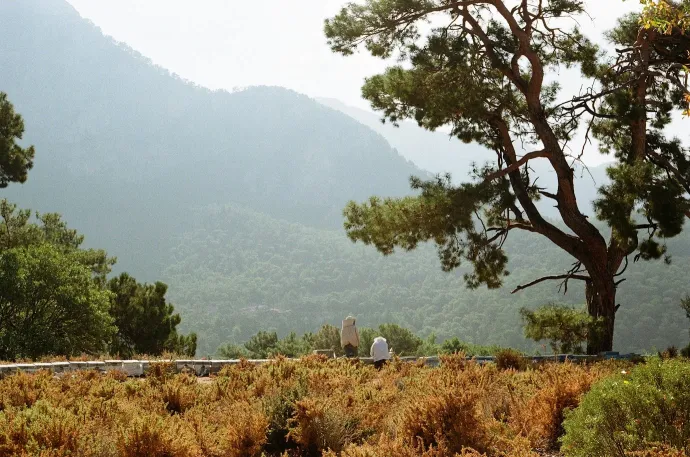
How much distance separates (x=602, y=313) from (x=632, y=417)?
9.88m

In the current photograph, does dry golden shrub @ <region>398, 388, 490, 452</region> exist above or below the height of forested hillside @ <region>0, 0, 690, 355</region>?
below

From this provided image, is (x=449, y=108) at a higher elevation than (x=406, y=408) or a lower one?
higher

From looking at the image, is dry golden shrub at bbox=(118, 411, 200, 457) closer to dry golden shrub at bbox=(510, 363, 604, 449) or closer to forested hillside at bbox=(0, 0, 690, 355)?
dry golden shrub at bbox=(510, 363, 604, 449)

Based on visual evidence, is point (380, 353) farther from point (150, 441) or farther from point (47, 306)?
point (47, 306)

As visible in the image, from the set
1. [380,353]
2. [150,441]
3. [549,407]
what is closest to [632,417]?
[549,407]

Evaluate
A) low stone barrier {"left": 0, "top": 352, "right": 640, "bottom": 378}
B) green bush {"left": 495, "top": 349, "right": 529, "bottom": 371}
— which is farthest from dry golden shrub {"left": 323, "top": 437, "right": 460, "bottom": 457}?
green bush {"left": 495, "top": 349, "right": 529, "bottom": 371}

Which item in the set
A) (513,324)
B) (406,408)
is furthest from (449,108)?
(513,324)

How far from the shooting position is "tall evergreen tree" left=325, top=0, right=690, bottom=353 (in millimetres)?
11805

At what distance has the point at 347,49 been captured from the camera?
1446cm

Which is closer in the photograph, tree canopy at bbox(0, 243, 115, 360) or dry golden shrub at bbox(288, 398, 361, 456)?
dry golden shrub at bbox(288, 398, 361, 456)

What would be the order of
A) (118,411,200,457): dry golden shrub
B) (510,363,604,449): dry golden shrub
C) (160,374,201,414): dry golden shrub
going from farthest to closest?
(160,374,201,414): dry golden shrub
(510,363,604,449): dry golden shrub
(118,411,200,457): dry golden shrub

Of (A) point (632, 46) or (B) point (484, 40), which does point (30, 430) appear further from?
(A) point (632, 46)

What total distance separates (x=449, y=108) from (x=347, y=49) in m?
3.25

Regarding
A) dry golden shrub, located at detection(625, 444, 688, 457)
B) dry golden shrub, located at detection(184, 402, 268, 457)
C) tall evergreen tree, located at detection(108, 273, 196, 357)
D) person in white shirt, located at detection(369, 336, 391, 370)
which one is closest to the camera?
dry golden shrub, located at detection(625, 444, 688, 457)
